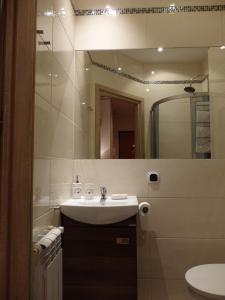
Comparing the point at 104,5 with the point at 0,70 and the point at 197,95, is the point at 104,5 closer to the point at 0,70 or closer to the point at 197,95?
the point at 197,95

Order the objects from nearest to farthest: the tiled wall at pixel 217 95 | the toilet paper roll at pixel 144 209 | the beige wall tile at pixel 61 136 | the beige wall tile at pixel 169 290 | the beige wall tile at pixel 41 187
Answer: the beige wall tile at pixel 41 187 < the beige wall tile at pixel 61 136 < the toilet paper roll at pixel 144 209 < the beige wall tile at pixel 169 290 < the tiled wall at pixel 217 95

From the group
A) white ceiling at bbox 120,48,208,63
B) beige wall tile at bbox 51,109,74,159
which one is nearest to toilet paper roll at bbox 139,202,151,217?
beige wall tile at bbox 51,109,74,159

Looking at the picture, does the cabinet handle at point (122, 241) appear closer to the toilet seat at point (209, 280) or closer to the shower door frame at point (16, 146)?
the toilet seat at point (209, 280)

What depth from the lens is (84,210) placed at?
1612 millimetres

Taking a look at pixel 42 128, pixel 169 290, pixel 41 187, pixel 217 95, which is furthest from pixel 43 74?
pixel 169 290

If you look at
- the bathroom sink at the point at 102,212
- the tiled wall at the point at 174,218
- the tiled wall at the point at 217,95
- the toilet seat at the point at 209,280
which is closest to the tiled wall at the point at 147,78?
the tiled wall at the point at 217,95

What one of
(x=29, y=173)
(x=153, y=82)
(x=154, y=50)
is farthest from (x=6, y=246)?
(x=154, y=50)

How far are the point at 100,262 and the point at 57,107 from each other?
3.29 feet

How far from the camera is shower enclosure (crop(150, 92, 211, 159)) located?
6.97 feet

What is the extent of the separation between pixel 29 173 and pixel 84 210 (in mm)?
606

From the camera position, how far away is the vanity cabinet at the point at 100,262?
1610mm

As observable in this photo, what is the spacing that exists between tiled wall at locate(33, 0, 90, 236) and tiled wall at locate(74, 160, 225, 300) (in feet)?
1.23

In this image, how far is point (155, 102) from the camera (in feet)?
7.19

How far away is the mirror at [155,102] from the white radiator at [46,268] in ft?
3.17
